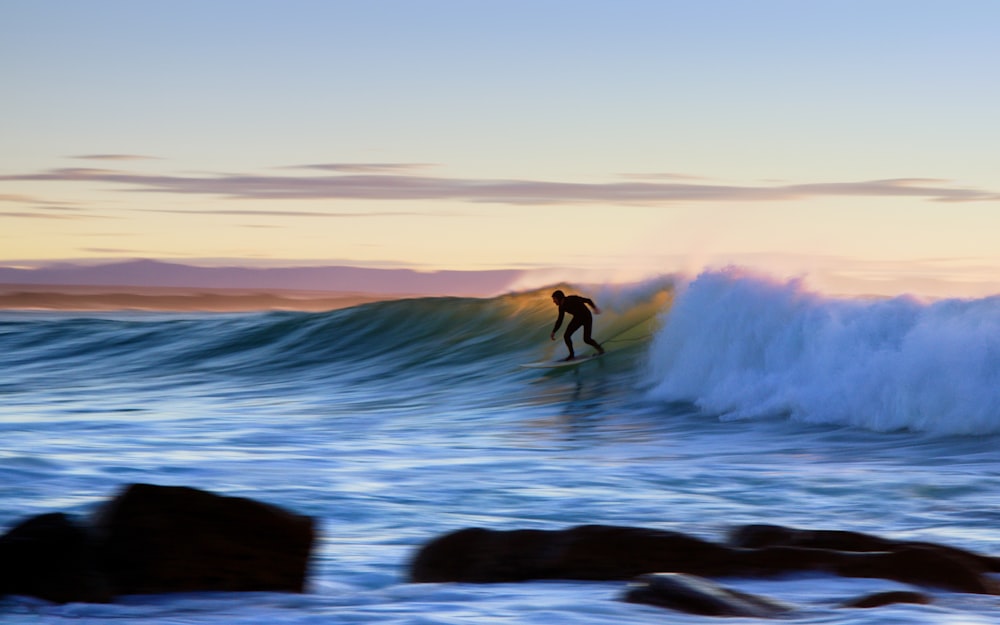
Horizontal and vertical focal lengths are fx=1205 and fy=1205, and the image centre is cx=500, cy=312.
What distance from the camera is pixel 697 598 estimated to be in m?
3.79

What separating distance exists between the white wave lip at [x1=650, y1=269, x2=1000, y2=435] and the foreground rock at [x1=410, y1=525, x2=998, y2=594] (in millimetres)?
6453

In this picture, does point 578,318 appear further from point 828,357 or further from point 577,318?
point 828,357

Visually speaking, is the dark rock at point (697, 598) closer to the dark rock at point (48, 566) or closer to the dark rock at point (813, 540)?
the dark rock at point (813, 540)

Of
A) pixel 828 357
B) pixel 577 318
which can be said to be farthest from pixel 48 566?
pixel 577 318

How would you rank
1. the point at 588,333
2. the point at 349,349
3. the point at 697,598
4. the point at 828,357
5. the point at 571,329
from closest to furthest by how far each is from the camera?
the point at 697,598, the point at 828,357, the point at 571,329, the point at 588,333, the point at 349,349

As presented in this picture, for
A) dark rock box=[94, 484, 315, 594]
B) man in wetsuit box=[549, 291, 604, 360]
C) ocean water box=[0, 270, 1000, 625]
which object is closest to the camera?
dark rock box=[94, 484, 315, 594]

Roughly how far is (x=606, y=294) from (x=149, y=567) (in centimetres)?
1667

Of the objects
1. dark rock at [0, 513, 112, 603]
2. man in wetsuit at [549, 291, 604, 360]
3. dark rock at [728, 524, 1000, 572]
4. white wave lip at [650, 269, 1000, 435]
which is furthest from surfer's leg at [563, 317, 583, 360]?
dark rock at [0, 513, 112, 603]

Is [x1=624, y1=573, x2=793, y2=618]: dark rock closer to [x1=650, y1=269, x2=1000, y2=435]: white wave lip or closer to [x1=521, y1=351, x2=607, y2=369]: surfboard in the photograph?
[x1=650, y1=269, x2=1000, y2=435]: white wave lip

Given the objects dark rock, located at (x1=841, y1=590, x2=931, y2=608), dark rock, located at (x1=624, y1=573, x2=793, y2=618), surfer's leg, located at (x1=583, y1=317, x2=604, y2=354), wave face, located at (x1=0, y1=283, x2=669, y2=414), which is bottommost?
wave face, located at (x1=0, y1=283, x2=669, y2=414)

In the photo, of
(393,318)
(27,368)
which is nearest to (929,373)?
(393,318)

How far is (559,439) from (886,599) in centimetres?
707

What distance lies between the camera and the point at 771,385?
43.4 feet

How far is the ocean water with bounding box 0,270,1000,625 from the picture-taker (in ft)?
14.0
